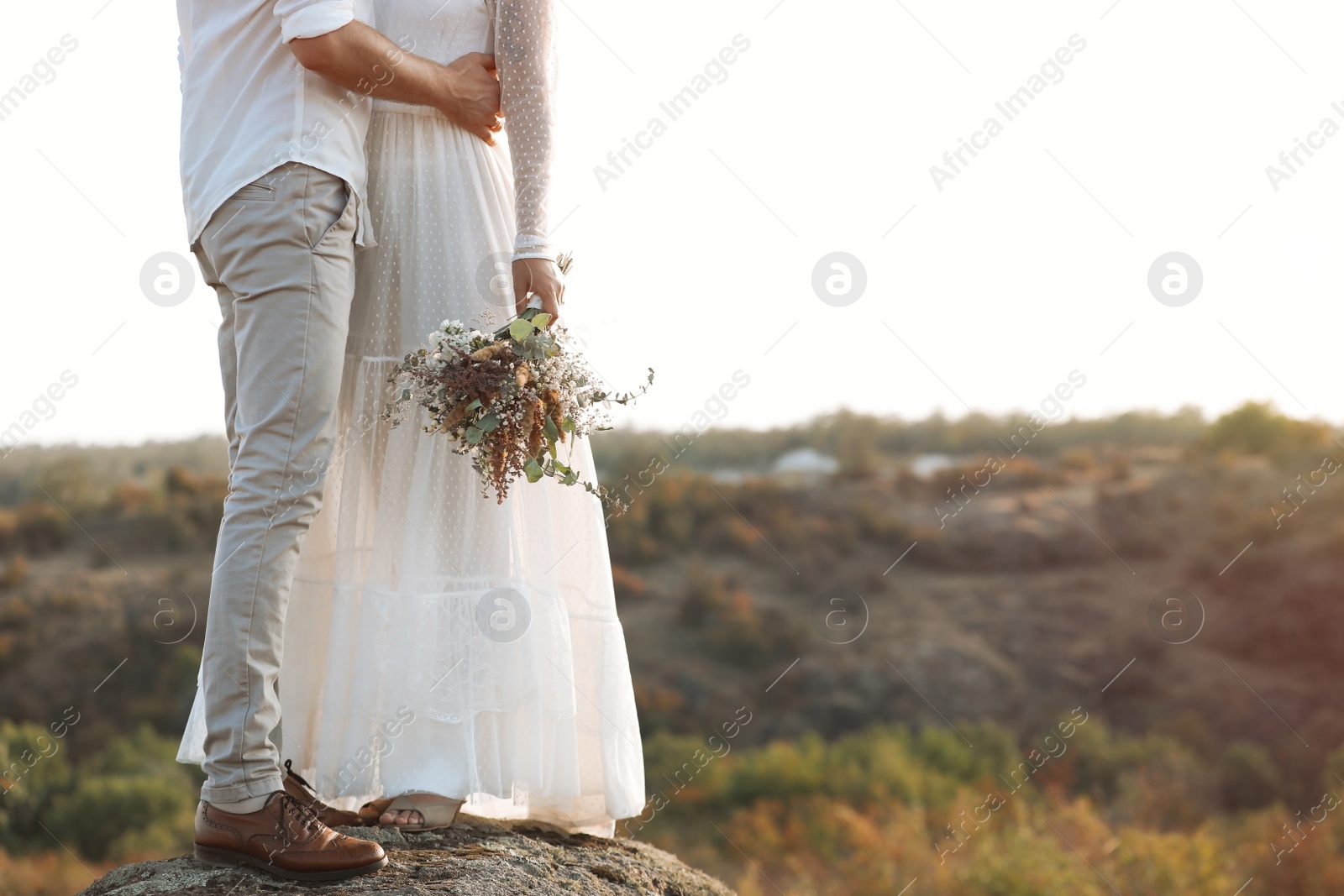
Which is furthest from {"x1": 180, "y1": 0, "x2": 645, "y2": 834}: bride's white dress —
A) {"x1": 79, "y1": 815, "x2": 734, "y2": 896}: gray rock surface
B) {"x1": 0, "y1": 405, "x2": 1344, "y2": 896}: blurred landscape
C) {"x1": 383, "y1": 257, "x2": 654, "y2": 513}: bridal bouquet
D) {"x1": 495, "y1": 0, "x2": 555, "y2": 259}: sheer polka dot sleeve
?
{"x1": 0, "y1": 405, "x2": 1344, "y2": 896}: blurred landscape

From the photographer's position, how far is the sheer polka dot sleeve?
2.56 m

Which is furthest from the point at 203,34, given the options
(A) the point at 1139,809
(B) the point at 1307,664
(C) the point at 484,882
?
(B) the point at 1307,664

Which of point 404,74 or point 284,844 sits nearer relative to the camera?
point 284,844

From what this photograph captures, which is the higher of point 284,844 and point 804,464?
point 804,464

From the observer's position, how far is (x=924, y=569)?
1911 centimetres

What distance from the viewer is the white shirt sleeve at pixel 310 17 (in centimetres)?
222

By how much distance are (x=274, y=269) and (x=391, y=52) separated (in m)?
0.57

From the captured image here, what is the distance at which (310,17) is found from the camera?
7.30 ft

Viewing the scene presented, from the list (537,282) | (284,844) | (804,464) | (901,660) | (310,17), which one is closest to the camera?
(284,844)

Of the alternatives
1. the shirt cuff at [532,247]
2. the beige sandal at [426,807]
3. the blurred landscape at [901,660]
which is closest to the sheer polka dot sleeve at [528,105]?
the shirt cuff at [532,247]

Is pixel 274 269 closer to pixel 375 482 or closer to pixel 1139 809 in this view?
pixel 375 482

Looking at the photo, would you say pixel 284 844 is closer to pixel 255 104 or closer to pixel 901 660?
pixel 255 104

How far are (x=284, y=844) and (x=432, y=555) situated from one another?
726 millimetres

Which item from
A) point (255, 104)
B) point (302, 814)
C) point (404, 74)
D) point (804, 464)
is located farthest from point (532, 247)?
point (804, 464)
